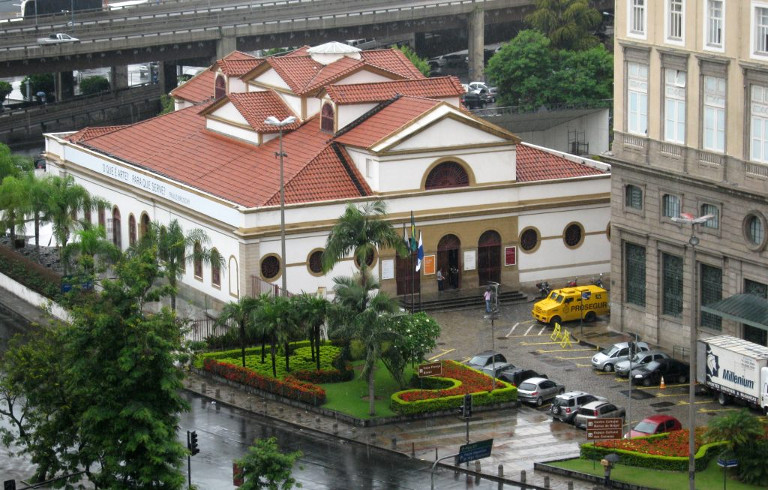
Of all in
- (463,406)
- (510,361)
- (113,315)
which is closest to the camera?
(113,315)

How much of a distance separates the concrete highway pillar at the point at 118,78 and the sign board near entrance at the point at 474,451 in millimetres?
112484

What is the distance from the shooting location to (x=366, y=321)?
80438 millimetres

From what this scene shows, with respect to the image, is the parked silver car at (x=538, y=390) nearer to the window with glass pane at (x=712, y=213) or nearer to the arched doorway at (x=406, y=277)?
the window with glass pane at (x=712, y=213)

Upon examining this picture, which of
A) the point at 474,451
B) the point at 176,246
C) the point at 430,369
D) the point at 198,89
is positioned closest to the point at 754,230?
the point at 430,369

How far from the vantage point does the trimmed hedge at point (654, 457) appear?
236 ft

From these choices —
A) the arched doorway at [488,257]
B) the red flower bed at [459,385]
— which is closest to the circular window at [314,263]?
the arched doorway at [488,257]

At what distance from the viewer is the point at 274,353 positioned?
86.3 m

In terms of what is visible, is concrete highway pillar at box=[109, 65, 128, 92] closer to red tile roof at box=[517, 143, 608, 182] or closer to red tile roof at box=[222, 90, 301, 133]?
red tile roof at box=[222, 90, 301, 133]

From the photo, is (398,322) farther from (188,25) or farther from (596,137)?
(188,25)

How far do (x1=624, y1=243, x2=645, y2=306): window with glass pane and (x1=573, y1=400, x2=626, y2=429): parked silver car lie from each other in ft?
48.0

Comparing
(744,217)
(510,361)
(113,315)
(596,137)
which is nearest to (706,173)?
(744,217)

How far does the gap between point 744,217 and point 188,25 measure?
100 metres

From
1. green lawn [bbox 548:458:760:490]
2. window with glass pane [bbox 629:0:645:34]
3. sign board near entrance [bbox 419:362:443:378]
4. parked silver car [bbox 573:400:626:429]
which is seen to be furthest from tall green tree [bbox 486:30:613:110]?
green lawn [bbox 548:458:760:490]

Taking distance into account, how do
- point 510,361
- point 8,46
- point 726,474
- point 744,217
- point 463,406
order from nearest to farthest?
1. point 726,474
2. point 463,406
3. point 744,217
4. point 510,361
5. point 8,46
